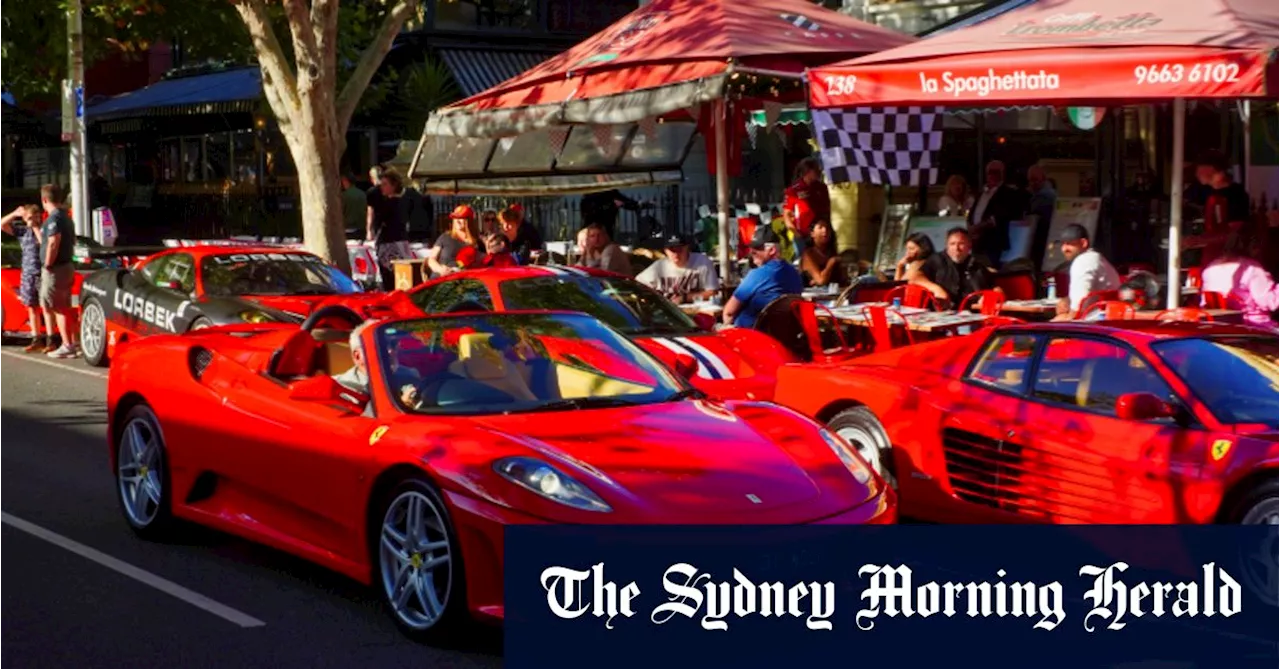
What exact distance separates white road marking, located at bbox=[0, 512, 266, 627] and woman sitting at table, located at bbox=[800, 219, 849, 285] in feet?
28.9

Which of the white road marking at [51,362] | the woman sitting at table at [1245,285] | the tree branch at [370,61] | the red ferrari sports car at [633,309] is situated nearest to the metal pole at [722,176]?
the red ferrari sports car at [633,309]

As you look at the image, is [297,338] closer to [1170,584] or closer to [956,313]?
[1170,584]

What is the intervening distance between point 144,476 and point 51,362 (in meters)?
10.1

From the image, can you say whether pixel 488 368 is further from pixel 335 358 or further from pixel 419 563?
pixel 335 358

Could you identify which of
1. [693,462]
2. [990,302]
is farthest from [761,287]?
[693,462]

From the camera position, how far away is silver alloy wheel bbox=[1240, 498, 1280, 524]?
8.03 m

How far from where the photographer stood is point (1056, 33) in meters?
12.9

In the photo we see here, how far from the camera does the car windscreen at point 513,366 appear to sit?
26.9ft

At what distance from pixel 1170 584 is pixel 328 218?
1607 centimetres

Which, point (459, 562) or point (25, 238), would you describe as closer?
point (459, 562)

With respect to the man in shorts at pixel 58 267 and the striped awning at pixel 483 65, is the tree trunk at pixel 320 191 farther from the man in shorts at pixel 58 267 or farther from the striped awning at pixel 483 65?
the striped awning at pixel 483 65

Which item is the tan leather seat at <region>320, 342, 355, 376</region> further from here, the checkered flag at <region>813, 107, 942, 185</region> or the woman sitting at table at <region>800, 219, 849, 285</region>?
the checkered flag at <region>813, 107, 942, 185</region>

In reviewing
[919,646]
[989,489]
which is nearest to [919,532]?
[919,646]

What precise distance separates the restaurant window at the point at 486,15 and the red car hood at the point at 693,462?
2720 centimetres
